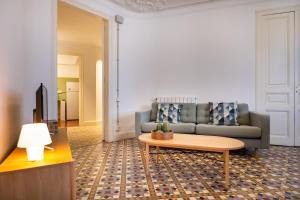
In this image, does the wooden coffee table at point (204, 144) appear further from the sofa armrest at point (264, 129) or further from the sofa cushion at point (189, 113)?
the sofa cushion at point (189, 113)

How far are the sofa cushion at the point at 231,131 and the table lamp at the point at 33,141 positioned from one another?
110 inches

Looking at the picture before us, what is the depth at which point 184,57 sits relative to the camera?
4988mm

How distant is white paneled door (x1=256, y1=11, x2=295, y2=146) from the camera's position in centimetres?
422

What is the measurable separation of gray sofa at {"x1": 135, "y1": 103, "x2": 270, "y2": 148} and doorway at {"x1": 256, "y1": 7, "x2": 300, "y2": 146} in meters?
0.63

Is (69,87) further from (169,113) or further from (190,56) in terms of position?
(169,113)

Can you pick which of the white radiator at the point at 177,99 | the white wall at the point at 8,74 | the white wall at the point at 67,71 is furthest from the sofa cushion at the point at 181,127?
the white wall at the point at 67,71

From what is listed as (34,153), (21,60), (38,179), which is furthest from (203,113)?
(38,179)

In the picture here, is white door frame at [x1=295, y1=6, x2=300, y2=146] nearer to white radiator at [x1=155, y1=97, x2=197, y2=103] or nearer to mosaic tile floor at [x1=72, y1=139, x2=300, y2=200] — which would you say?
mosaic tile floor at [x1=72, y1=139, x2=300, y2=200]

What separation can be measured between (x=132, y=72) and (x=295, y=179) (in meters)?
3.62

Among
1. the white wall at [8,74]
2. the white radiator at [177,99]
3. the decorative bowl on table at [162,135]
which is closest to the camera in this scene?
the white wall at [8,74]

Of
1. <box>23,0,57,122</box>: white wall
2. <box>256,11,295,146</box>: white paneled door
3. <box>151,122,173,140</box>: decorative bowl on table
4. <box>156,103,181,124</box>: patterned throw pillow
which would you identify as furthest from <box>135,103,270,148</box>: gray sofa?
<box>23,0,57,122</box>: white wall

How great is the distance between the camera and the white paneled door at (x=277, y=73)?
4219 mm

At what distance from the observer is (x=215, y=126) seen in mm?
3871

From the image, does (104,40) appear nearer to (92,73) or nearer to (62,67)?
(92,73)
